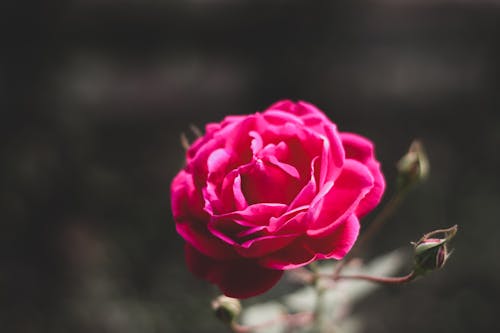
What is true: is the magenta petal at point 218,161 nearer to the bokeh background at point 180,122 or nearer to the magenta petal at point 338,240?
the magenta petal at point 338,240

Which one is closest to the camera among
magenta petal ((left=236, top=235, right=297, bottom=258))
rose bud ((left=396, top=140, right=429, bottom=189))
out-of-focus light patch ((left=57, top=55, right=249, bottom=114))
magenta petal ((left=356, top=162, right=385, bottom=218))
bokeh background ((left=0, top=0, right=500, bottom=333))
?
magenta petal ((left=236, top=235, right=297, bottom=258))

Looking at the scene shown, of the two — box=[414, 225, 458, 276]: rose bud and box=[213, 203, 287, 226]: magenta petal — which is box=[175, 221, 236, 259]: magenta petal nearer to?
box=[213, 203, 287, 226]: magenta petal

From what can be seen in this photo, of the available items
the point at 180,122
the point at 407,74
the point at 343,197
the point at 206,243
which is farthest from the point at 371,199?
the point at 407,74

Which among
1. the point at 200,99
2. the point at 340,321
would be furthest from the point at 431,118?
the point at 340,321

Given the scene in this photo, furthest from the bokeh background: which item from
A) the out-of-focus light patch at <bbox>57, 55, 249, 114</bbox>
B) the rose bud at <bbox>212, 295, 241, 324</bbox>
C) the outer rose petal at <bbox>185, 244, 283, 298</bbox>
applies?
the outer rose petal at <bbox>185, 244, 283, 298</bbox>

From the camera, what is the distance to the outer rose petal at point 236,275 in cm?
83

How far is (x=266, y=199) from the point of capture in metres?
0.86

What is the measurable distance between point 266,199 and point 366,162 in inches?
7.8

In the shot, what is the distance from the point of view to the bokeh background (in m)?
2.46

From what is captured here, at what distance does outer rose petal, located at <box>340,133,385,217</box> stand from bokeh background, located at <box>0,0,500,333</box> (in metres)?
1.37

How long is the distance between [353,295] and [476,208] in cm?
163

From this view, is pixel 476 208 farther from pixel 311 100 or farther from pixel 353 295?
pixel 353 295

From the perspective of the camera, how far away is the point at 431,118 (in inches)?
125

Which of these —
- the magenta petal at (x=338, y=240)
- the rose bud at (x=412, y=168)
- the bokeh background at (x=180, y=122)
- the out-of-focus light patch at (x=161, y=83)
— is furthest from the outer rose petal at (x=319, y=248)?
the out-of-focus light patch at (x=161, y=83)
